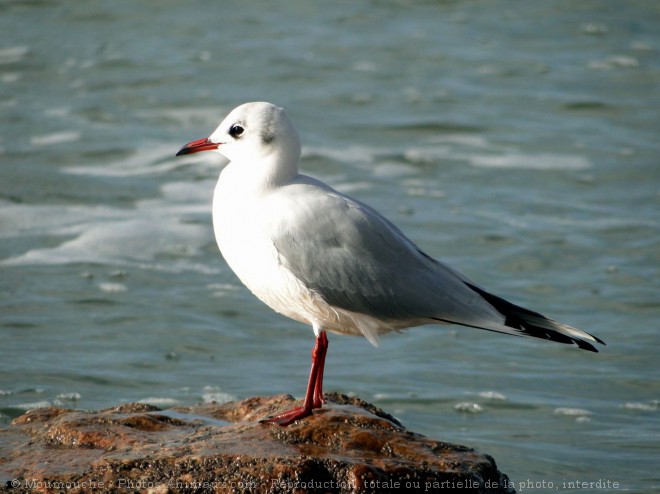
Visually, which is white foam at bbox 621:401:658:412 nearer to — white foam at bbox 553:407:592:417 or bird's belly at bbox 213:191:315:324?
white foam at bbox 553:407:592:417

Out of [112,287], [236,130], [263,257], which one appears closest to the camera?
[263,257]

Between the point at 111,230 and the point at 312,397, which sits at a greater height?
the point at 312,397

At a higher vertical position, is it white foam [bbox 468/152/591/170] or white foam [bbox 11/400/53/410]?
white foam [bbox 468/152/591/170]

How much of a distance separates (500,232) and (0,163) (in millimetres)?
5683

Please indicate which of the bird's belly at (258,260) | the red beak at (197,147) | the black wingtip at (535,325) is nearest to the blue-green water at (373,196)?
the black wingtip at (535,325)

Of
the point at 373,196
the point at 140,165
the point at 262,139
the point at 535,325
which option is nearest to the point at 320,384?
the point at 535,325

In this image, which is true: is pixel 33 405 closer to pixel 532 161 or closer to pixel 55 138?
pixel 55 138

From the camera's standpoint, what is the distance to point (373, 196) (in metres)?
11.4

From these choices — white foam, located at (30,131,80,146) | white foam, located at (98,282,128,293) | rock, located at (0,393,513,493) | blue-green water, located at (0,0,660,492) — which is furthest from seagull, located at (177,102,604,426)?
white foam, located at (30,131,80,146)

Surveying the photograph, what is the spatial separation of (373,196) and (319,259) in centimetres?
643

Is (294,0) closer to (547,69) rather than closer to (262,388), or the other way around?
(547,69)

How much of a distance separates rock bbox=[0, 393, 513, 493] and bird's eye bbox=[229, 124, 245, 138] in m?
1.39

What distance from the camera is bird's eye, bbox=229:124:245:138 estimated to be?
5293 millimetres

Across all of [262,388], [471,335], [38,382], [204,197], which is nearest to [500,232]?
[471,335]
